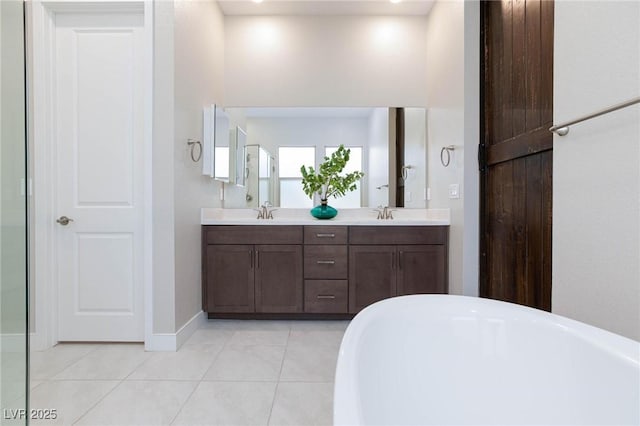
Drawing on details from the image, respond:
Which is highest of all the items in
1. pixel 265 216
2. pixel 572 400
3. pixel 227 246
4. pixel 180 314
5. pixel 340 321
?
pixel 265 216

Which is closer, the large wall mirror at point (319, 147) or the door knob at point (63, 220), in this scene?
the door knob at point (63, 220)

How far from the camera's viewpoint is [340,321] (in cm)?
285

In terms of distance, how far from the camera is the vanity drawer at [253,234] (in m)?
2.76

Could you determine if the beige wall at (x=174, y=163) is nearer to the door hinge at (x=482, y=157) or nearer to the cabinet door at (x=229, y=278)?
the cabinet door at (x=229, y=278)

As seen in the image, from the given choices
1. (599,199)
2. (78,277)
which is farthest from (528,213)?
(78,277)

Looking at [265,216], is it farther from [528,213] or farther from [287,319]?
[528,213]

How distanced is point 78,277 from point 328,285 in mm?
1797

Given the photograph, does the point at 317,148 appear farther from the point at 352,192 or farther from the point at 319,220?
the point at 319,220

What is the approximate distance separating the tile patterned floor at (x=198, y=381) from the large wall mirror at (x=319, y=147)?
1.31 meters

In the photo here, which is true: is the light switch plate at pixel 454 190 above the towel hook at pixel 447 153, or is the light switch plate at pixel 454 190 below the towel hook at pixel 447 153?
below

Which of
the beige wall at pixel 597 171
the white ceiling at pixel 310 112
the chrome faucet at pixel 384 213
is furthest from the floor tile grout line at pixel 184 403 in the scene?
the white ceiling at pixel 310 112

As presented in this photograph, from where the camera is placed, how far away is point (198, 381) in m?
1.84

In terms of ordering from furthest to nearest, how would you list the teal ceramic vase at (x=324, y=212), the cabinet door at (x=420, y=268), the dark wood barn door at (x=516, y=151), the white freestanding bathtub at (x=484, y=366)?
the teal ceramic vase at (x=324, y=212) < the cabinet door at (x=420, y=268) < the dark wood barn door at (x=516, y=151) < the white freestanding bathtub at (x=484, y=366)

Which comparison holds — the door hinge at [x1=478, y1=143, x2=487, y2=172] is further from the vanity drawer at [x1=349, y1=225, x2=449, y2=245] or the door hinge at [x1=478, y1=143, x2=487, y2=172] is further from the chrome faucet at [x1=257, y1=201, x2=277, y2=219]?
the chrome faucet at [x1=257, y1=201, x2=277, y2=219]
